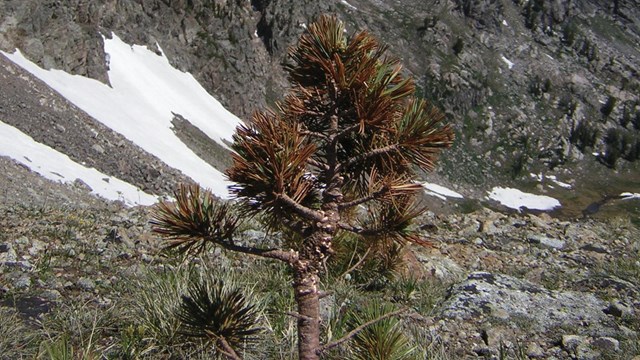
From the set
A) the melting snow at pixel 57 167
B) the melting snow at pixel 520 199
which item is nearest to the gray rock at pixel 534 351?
the melting snow at pixel 57 167

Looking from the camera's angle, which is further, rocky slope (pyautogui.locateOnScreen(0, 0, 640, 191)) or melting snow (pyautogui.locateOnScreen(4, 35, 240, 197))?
rocky slope (pyautogui.locateOnScreen(0, 0, 640, 191))

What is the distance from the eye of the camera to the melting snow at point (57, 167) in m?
24.1

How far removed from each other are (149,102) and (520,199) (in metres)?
54.5

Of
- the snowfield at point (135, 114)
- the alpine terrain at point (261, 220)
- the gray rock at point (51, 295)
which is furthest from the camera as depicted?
the snowfield at point (135, 114)

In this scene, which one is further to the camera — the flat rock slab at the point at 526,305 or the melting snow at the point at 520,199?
the melting snow at the point at 520,199

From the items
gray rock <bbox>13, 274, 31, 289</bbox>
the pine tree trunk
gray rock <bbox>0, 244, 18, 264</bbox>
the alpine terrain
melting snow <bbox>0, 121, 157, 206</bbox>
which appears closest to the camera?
the pine tree trunk

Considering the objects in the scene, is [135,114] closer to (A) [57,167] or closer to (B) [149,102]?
(B) [149,102]

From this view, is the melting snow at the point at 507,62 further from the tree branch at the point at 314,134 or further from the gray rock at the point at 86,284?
the tree branch at the point at 314,134

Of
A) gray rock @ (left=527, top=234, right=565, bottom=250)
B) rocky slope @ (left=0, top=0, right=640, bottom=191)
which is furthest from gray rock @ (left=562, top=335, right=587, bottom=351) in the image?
rocky slope @ (left=0, top=0, right=640, bottom=191)

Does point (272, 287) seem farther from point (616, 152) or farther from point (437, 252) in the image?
point (616, 152)

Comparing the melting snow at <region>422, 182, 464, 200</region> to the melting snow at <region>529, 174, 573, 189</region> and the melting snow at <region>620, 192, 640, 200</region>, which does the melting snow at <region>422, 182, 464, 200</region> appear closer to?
the melting snow at <region>529, 174, 573, 189</region>

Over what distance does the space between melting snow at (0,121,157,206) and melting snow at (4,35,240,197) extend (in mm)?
5728

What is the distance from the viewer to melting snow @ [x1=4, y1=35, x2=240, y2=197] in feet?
127

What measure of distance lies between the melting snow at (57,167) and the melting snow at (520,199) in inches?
2428
